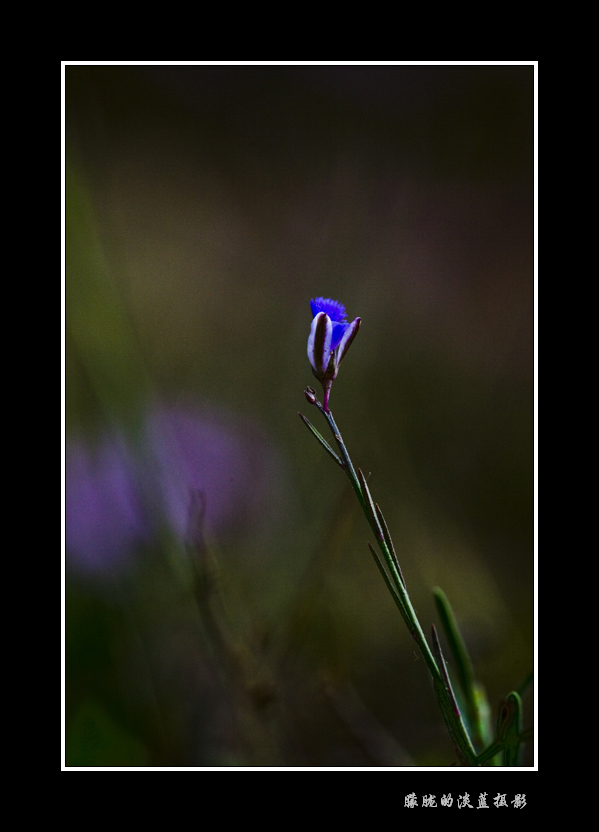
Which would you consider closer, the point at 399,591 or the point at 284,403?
the point at 399,591

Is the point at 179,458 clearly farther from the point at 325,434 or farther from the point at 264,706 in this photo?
the point at 264,706

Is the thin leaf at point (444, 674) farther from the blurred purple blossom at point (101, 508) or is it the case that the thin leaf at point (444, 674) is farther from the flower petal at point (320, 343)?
the blurred purple blossom at point (101, 508)

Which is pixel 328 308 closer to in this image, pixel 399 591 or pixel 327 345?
pixel 327 345

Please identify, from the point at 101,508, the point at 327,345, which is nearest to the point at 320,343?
the point at 327,345

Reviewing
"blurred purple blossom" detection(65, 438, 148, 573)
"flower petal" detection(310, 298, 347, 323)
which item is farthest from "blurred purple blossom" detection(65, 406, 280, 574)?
"flower petal" detection(310, 298, 347, 323)

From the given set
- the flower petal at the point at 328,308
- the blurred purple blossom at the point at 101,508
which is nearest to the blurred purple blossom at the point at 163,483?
the blurred purple blossom at the point at 101,508

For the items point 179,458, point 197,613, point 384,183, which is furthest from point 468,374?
point 197,613

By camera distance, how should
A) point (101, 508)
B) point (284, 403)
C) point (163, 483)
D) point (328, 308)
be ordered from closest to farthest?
point (328, 308), point (163, 483), point (101, 508), point (284, 403)

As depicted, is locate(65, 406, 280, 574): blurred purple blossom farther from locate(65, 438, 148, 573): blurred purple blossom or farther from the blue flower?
the blue flower
